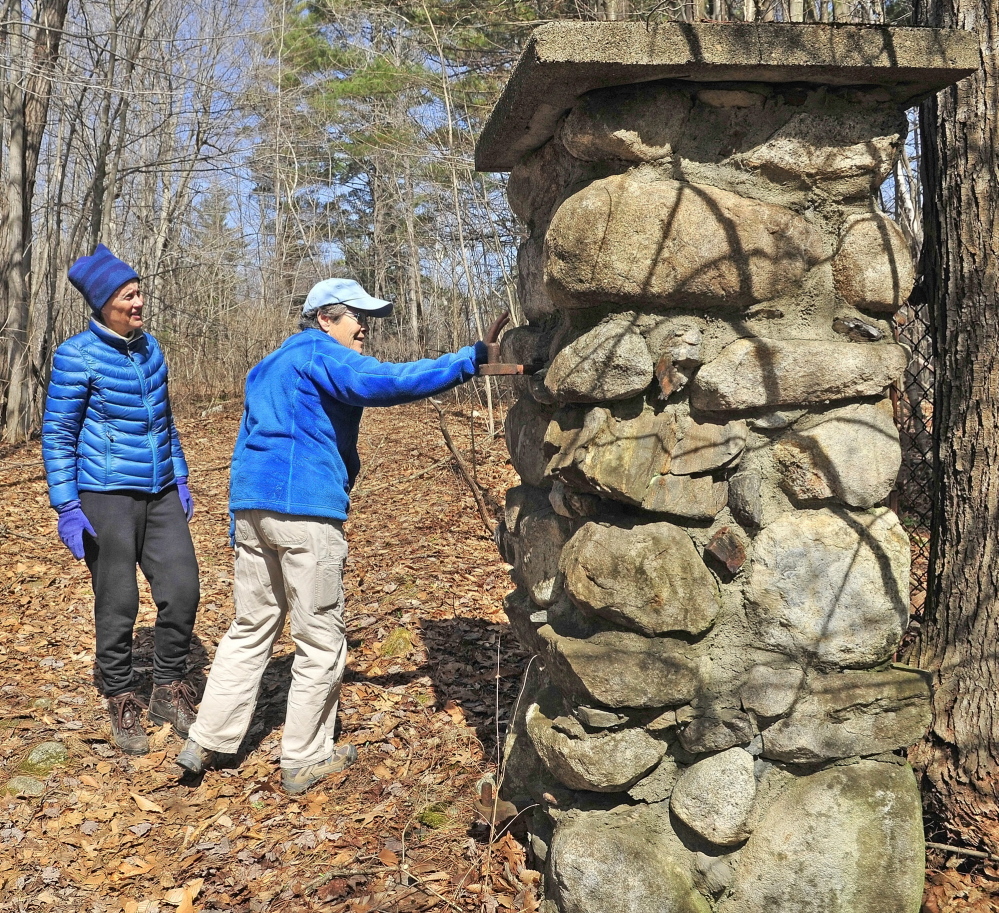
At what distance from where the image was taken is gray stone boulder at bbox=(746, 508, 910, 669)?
2.48 meters

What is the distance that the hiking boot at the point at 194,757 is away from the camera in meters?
3.72

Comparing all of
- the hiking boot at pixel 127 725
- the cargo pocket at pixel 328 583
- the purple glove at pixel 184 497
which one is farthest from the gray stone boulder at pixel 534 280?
the hiking boot at pixel 127 725

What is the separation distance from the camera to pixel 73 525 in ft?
12.9

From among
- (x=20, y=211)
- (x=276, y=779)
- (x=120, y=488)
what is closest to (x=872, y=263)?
(x=276, y=779)

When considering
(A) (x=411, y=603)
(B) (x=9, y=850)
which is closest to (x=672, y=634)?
(B) (x=9, y=850)

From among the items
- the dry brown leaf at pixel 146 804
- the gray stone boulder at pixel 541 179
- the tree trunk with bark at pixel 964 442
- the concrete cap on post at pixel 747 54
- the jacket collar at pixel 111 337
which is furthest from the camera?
the jacket collar at pixel 111 337

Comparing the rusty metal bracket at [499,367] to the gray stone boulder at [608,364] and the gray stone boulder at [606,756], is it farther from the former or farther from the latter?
the gray stone boulder at [606,756]

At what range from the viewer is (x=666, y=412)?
2.55 metres

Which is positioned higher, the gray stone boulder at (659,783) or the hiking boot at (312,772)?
the gray stone boulder at (659,783)

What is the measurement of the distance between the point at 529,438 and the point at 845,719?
53.9 inches

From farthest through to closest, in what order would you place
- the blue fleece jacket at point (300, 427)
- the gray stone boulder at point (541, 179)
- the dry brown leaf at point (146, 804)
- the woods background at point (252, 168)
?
the woods background at point (252, 168)
the dry brown leaf at point (146, 804)
the blue fleece jacket at point (300, 427)
the gray stone boulder at point (541, 179)

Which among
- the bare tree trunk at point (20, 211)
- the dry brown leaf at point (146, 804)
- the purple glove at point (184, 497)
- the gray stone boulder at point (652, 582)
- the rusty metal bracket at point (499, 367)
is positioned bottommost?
the dry brown leaf at point (146, 804)

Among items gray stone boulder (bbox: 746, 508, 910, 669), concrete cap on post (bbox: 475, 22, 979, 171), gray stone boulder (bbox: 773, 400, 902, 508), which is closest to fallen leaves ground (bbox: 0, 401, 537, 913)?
gray stone boulder (bbox: 746, 508, 910, 669)

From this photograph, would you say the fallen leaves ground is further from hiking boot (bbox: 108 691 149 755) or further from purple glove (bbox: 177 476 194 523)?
purple glove (bbox: 177 476 194 523)
